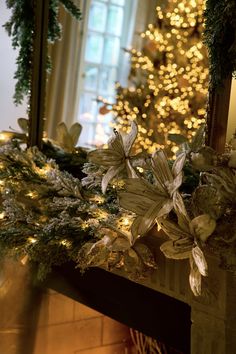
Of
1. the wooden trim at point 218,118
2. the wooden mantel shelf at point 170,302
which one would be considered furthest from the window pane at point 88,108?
the wooden trim at point 218,118

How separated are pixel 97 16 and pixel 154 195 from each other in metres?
2.33

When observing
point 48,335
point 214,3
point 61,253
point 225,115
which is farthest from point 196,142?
point 48,335

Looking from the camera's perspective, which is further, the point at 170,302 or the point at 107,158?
the point at 170,302

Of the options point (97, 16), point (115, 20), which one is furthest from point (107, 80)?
point (97, 16)

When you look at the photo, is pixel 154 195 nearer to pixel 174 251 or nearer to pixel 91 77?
pixel 174 251

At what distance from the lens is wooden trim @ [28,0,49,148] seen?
1.51 m

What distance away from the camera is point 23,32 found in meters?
1.52

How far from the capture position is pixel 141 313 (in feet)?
3.64

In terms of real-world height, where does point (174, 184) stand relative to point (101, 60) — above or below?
below

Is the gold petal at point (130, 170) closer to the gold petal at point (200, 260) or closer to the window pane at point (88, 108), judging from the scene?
the gold petal at point (200, 260)

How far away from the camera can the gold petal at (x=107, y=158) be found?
94cm

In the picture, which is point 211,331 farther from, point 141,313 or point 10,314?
point 10,314

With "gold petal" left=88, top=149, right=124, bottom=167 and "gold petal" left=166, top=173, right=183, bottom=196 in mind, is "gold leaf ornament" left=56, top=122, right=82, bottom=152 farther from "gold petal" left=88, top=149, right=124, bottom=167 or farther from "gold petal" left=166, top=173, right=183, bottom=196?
"gold petal" left=166, top=173, right=183, bottom=196

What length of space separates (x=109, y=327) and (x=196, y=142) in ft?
2.66
